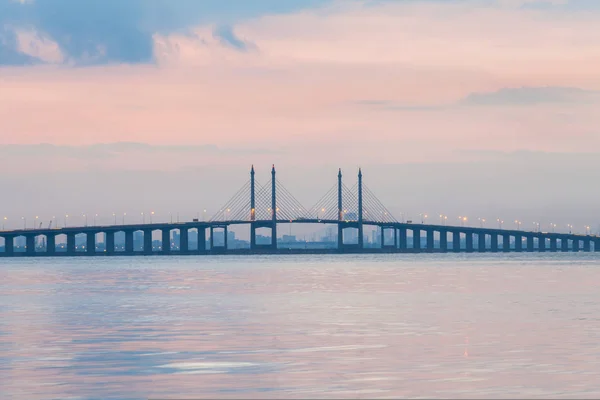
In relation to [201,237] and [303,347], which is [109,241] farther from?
[303,347]

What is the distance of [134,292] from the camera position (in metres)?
58.9

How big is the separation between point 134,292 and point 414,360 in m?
36.0

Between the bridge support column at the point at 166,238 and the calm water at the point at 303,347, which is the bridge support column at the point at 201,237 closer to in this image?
the bridge support column at the point at 166,238

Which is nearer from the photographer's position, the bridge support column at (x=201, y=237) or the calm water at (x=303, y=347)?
the calm water at (x=303, y=347)

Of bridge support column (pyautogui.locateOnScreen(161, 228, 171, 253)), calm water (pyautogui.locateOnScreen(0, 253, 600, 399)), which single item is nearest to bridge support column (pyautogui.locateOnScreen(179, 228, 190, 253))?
bridge support column (pyautogui.locateOnScreen(161, 228, 171, 253))

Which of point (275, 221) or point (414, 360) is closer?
point (414, 360)

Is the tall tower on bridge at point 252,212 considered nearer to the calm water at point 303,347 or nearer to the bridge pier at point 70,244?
the bridge pier at point 70,244

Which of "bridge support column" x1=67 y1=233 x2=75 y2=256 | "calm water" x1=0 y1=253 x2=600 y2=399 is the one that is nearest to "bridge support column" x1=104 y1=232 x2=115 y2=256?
"bridge support column" x1=67 y1=233 x2=75 y2=256

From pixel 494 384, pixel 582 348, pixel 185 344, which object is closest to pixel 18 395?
pixel 494 384

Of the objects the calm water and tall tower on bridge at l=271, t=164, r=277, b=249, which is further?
tall tower on bridge at l=271, t=164, r=277, b=249

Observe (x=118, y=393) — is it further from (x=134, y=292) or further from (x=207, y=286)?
(x=207, y=286)

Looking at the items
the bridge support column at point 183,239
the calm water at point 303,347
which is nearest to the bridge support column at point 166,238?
the bridge support column at point 183,239

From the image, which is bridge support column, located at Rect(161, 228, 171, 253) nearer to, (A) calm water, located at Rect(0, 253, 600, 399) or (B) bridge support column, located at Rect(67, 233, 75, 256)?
(B) bridge support column, located at Rect(67, 233, 75, 256)

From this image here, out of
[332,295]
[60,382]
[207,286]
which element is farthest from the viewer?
[207,286]
